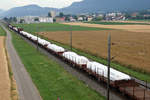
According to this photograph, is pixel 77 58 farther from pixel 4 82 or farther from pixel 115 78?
pixel 115 78

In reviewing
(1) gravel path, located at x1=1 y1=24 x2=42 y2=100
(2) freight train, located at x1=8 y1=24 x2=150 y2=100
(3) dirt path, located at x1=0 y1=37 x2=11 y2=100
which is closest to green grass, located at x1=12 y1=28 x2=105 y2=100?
(1) gravel path, located at x1=1 y1=24 x2=42 y2=100

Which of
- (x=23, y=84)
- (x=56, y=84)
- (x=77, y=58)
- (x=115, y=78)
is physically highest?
(x=77, y=58)

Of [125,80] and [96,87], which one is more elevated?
[125,80]

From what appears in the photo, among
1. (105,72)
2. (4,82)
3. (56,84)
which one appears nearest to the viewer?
(105,72)

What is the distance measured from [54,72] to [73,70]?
3861mm

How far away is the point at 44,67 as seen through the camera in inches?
1698

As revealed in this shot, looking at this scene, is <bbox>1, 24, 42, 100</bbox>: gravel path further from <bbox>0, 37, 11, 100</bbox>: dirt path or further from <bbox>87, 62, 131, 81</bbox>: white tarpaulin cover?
<bbox>87, 62, 131, 81</bbox>: white tarpaulin cover

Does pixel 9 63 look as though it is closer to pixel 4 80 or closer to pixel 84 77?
pixel 4 80

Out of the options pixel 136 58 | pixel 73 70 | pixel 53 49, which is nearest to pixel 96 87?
pixel 73 70

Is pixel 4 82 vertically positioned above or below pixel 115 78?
below

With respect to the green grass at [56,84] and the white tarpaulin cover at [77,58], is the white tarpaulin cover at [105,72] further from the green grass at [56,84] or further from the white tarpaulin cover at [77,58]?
the green grass at [56,84]

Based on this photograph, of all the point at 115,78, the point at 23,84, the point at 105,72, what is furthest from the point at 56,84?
the point at 115,78

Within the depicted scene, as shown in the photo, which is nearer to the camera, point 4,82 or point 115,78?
point 115,78

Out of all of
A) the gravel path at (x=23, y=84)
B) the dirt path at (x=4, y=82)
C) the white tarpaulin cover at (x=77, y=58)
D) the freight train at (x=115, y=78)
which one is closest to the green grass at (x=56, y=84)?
the gravel path at (x=23, y=84)
